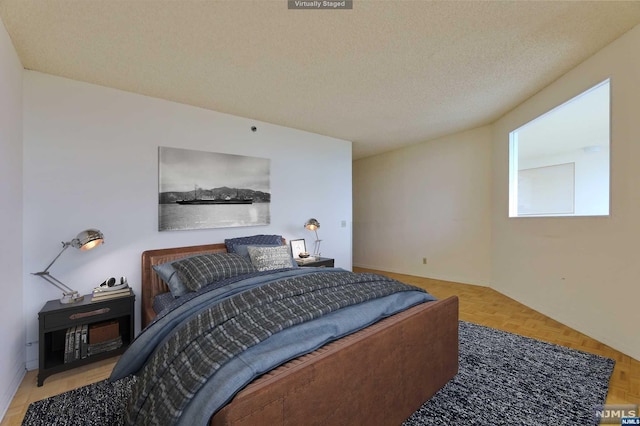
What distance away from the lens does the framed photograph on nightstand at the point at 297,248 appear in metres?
4.05

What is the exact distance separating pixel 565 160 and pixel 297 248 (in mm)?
3486

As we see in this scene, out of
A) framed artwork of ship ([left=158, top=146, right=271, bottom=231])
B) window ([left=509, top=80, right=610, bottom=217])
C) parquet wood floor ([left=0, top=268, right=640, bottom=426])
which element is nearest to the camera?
parquet wood floor ([left=0, top=268, right=640, bottom=426])

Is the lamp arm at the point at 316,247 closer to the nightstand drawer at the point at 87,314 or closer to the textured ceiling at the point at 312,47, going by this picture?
the textured ceiling at the point at 312,47

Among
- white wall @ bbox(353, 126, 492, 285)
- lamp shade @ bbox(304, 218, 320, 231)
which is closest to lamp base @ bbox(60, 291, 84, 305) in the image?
lamp shade @ bbox(304, 218, 320, 231)

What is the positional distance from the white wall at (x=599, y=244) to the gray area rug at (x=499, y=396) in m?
0.55

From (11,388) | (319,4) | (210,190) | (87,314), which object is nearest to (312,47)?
(319,4)

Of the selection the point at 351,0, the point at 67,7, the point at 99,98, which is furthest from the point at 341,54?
the point at 99,98

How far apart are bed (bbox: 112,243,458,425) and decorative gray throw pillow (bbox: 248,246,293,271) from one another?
1473mm

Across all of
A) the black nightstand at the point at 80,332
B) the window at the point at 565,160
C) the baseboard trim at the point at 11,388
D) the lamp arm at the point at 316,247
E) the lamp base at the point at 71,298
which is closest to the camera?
the baseboard trim at the point at 11,388

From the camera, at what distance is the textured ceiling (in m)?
1.82

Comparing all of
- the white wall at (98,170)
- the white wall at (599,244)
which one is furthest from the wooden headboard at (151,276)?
the white wall at (599,244)

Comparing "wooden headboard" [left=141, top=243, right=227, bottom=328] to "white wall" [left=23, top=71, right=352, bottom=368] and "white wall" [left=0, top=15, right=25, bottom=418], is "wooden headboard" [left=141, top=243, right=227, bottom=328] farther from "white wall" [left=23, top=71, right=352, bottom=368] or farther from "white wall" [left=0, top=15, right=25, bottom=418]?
"white wall" [left=0, top=15, right=25, bottom=418]

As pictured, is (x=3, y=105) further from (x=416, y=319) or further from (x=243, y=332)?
(x=416, y=319)

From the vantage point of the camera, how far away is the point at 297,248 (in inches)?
162
